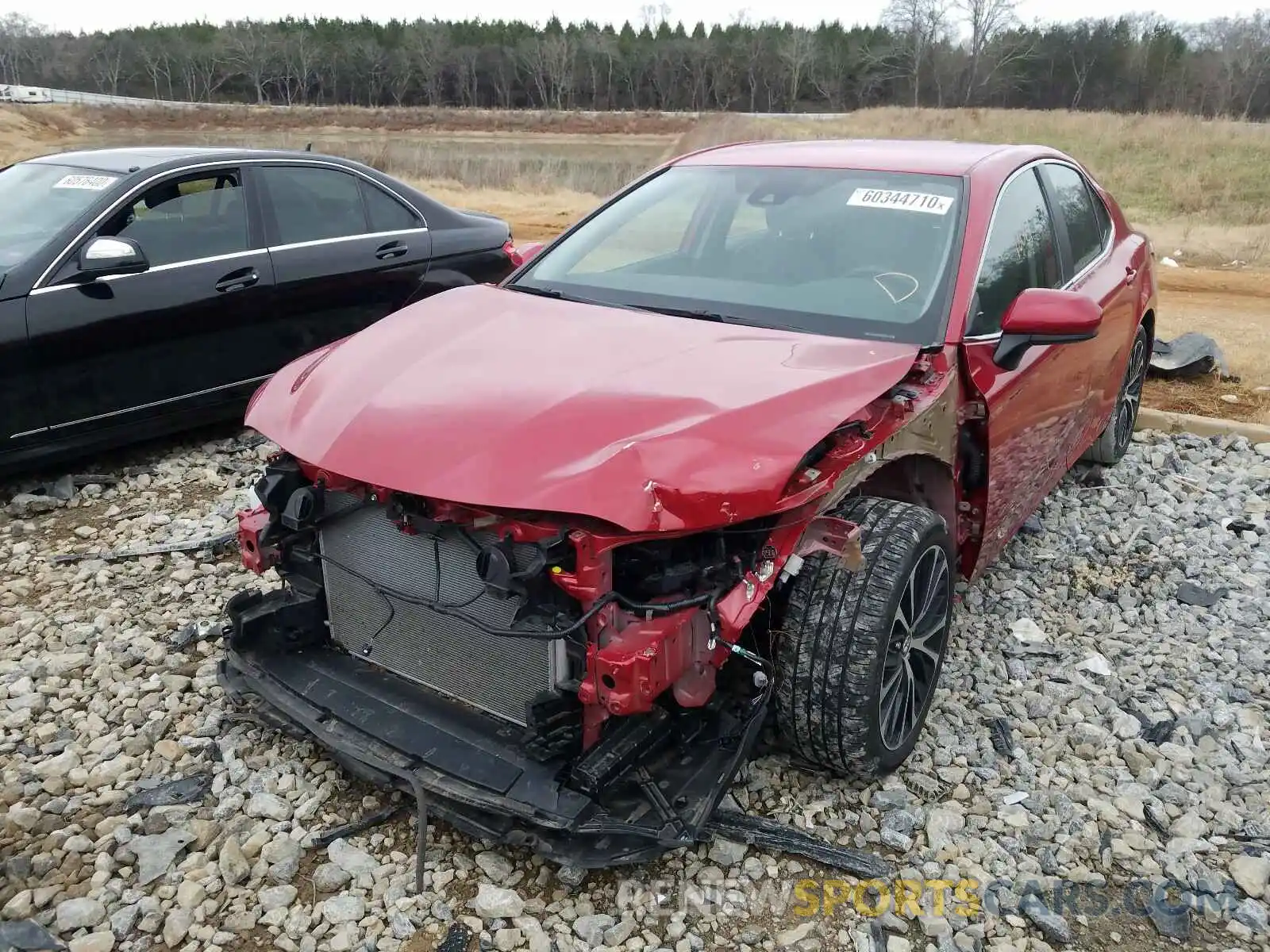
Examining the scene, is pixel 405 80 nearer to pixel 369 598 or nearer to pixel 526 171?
pixel 526 171

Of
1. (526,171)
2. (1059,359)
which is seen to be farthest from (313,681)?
(526,171)

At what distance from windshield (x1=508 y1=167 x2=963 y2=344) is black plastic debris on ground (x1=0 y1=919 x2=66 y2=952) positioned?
244cm

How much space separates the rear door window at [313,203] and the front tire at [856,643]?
4220 millimetres

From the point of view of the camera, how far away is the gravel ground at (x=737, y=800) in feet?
8.31

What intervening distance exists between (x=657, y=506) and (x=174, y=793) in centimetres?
184

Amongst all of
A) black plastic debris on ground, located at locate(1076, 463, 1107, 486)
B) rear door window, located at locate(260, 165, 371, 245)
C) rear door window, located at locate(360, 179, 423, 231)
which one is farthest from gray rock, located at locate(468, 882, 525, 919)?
rear door window, located at locate(360, 179, 423, 231)

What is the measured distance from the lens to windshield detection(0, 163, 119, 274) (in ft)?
16.4

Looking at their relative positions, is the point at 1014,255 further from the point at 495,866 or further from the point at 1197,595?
the point at 495,866

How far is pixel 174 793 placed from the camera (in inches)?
117

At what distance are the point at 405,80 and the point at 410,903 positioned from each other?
75181 mm

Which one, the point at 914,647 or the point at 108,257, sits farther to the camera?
the point at 108,257

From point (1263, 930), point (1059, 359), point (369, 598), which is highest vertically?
point (1059, 359)

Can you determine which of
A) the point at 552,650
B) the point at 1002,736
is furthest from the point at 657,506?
the point at 1002,736

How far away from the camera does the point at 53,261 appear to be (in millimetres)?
4871
